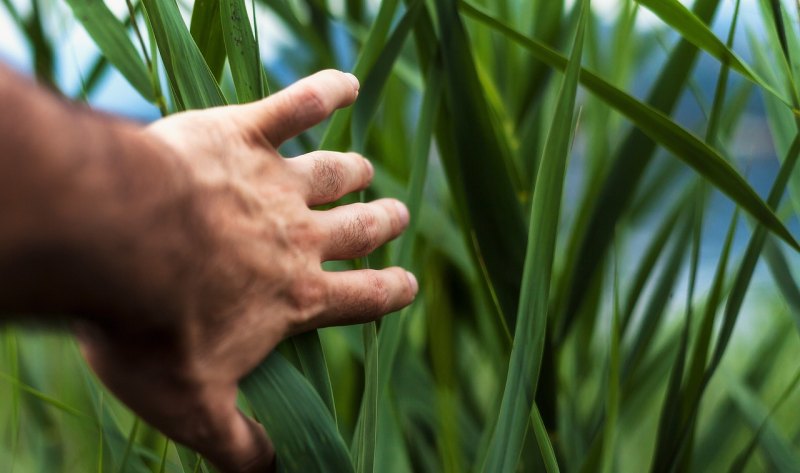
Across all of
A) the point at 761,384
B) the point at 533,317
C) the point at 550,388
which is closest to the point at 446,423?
the point at 550,388

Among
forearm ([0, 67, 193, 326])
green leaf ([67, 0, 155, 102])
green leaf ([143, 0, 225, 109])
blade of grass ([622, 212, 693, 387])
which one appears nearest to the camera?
forearm ([0, 67, 193, 326])

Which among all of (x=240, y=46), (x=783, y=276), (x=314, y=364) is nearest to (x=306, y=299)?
(x=314, y=364)

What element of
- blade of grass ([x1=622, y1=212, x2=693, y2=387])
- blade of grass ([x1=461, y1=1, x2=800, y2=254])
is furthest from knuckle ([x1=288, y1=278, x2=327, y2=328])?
blade of grass ([x1=622, y1=212, x2=693, y2=387])

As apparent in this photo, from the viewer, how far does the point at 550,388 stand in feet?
2.00

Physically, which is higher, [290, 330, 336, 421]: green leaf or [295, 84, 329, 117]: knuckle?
[295, 84, 329, 117]: knuckle

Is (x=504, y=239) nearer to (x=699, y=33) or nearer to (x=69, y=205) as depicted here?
(x=699, y=33)

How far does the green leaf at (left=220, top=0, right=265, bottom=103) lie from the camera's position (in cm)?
41

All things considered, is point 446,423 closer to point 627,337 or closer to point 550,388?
point 550,388

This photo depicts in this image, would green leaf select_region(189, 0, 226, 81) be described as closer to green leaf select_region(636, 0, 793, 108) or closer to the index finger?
the index finger

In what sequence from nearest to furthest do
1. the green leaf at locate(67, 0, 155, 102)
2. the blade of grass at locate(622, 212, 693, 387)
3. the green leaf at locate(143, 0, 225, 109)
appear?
the green leaf at locate(143, 0, 225, 109)
the green leaf at locate(67, 0, 155, 102)
the blade of grass at locate(622, 212, 693, 387)

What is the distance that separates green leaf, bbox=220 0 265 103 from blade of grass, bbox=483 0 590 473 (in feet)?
0.54

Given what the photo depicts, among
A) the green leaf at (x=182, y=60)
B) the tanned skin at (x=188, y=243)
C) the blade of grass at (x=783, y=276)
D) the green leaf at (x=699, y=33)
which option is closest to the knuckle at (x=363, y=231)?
the tanned skin at (x=188, y=243)

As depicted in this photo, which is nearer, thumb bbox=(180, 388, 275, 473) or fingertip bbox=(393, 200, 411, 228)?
thumb bbox=(180, 388, 275, 473)

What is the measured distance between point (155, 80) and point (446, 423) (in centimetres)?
32
